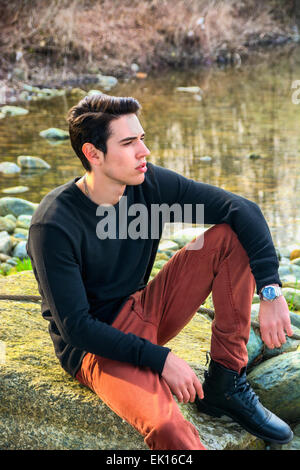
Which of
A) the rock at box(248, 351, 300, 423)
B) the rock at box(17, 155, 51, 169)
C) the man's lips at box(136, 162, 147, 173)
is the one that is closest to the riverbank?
the rock at box(17, 155, 51, 169)

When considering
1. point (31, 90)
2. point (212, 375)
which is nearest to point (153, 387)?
point (212, 375)

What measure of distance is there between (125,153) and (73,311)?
62 cm

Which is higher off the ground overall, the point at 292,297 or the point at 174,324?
the point at 174,324

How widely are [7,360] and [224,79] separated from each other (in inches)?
488

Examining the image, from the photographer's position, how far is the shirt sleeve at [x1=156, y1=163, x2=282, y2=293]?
234cm

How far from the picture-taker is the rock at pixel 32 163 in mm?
7441

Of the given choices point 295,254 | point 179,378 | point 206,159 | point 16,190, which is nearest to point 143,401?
point 179,378

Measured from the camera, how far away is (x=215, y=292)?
2.37 metres

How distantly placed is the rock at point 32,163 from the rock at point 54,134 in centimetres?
143

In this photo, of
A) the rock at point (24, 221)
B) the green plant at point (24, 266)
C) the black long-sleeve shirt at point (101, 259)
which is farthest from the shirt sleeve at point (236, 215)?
the rock at point (24, 221)

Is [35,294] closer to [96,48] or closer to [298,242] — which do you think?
[298,242]

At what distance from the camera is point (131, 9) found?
55.3 ft

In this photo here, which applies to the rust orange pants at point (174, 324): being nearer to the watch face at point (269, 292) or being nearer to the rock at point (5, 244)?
the watch face at point (269, 292)

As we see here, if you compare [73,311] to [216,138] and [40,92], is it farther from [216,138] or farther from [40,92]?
[40,92]
